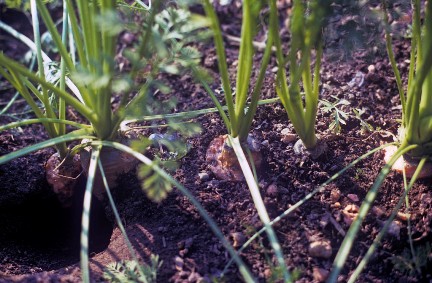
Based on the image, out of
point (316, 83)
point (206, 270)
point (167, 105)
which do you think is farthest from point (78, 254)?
point (316, 83)

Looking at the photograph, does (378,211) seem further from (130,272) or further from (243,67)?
(130,272)

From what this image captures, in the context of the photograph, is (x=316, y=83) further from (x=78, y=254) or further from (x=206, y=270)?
(x=78, y=254)

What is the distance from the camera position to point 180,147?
1080mm

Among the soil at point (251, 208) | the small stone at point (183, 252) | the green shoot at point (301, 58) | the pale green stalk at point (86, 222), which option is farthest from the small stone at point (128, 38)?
the small stone at point (183, 252)

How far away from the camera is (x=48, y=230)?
1.46 metres

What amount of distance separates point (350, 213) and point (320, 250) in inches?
5.4

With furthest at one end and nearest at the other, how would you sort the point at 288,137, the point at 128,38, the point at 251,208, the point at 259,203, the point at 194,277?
the point at 128,38 < the point at 288,137 < the point at 251,208 < the point at 194,277 < the point at 259,203

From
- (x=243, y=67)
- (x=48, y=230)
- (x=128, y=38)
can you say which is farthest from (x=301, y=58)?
(x=128, y=38)

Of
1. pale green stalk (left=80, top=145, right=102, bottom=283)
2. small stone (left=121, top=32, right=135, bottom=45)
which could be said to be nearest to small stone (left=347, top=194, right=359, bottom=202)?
pale green stalk (left=80, top=145, right=102, bottom=283)

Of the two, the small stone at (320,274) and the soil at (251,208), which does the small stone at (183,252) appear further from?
the small stone at (320,274)

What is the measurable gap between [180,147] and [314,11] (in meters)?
0.39

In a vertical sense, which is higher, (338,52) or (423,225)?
(338,52)

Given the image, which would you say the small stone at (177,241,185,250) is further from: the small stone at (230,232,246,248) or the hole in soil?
the hole in soil

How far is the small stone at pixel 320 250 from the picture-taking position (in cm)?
110
